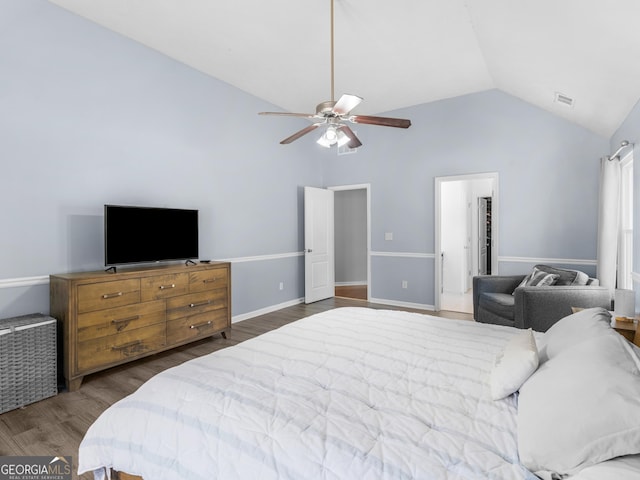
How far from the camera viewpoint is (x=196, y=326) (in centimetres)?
379

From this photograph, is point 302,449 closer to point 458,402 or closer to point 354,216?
point 458,402

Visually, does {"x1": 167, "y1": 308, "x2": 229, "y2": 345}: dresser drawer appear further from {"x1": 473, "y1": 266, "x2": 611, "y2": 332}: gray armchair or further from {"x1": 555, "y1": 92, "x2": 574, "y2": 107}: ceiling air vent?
{"x1": 555, "y1": 92, "x2": 574, "y2": 107}: ceiling air vent

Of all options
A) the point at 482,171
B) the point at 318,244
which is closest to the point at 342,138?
the point at 482,171

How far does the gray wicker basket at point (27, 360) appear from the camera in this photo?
8.24ft

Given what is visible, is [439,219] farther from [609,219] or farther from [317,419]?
[317,419]

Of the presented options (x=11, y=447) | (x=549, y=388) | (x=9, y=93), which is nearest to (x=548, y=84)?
(x=549, y=388)

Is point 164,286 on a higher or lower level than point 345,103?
lower

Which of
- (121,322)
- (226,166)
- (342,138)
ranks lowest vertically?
(121,322)

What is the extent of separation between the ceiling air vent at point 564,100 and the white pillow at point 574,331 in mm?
2621

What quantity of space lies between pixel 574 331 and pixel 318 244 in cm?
464

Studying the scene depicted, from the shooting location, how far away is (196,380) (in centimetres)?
156

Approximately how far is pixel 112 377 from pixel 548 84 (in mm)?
4850

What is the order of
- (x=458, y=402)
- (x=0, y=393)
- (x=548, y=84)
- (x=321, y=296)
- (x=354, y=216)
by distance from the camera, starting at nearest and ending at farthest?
(x=458, y=402) → (x=0, y=393) → (x=548, y=84) → (x=321, y=296) → (x=354, y=216)

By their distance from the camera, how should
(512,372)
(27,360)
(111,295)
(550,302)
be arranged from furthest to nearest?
(550,302) < (111,295) < (27,360) < (512,372)
